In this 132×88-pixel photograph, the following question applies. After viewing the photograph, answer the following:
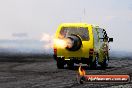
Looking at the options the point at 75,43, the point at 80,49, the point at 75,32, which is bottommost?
the point at 80,49

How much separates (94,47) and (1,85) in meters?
8.92

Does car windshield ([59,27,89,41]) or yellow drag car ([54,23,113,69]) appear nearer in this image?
yellow drag car ([54,23,113,69])

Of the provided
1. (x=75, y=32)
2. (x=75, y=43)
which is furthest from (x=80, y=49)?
(x=75, y=32)

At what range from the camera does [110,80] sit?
1443cm

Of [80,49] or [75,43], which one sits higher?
[75,43]

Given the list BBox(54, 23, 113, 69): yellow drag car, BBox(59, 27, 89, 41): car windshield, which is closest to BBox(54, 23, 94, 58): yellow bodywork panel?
BBox(54, 23, 113, 69): yellow drag car

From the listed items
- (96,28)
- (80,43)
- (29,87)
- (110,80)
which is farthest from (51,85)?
(96,28)

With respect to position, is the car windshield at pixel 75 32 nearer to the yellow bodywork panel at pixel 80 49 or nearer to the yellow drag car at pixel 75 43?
the yellow drag car at pixel 75 43

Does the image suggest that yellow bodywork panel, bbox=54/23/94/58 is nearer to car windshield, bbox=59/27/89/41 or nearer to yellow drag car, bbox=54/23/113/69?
yellow drag car, bbox=54/23/113/69

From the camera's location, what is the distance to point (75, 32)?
76.3 ft

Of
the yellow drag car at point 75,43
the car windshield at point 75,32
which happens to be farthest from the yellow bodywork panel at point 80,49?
the car windshield at point 75,32

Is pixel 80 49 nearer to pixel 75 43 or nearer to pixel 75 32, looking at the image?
pixel 75 43

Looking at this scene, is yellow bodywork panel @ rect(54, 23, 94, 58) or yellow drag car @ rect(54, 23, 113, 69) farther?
yellow bodywork panel @ rect(54, 23, 94, 58)

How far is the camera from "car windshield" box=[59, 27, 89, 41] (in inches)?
914
